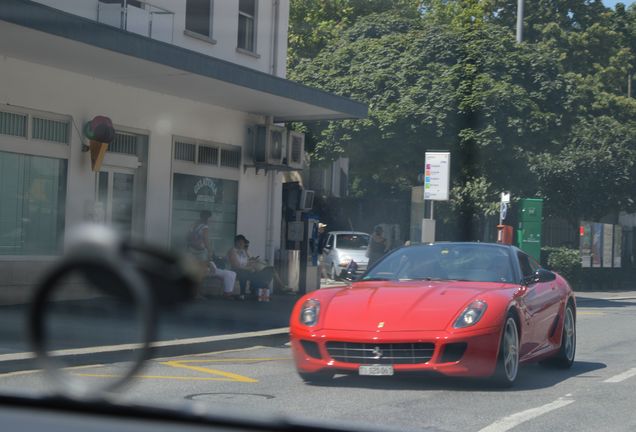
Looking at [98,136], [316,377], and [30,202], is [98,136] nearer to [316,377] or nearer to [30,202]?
[30,202]

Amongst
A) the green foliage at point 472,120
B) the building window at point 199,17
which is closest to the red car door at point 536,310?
the building window at point 199,17

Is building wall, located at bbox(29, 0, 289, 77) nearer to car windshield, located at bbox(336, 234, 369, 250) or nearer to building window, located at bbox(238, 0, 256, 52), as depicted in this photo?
building window, located at bbox(238, 0, 256, 52)

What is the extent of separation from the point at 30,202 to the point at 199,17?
570cm

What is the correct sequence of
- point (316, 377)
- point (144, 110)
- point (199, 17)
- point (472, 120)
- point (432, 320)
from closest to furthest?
point (432, 320), point (316, 377), point (144, 110), point (199, 17), point (472, 120)

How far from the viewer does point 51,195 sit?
15.7 meters

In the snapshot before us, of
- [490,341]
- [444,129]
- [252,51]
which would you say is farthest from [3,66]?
[444,129]

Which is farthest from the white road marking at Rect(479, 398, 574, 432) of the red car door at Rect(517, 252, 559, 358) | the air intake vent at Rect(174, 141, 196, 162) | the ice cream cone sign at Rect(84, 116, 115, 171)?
the air intake vent at Rect(174, 141, 196, 162)

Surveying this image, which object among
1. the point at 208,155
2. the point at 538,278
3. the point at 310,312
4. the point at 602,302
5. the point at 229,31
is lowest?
the point at 602,302

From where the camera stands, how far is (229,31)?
19922 millimetres

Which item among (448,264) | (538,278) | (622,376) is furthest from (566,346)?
(448,264)

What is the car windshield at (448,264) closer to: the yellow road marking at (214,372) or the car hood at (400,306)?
the car hood at (400,306)

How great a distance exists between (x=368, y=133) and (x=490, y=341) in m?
22.6

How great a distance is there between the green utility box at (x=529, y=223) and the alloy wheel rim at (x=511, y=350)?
19718 millimetres

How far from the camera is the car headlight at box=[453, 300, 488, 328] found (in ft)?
28.2
